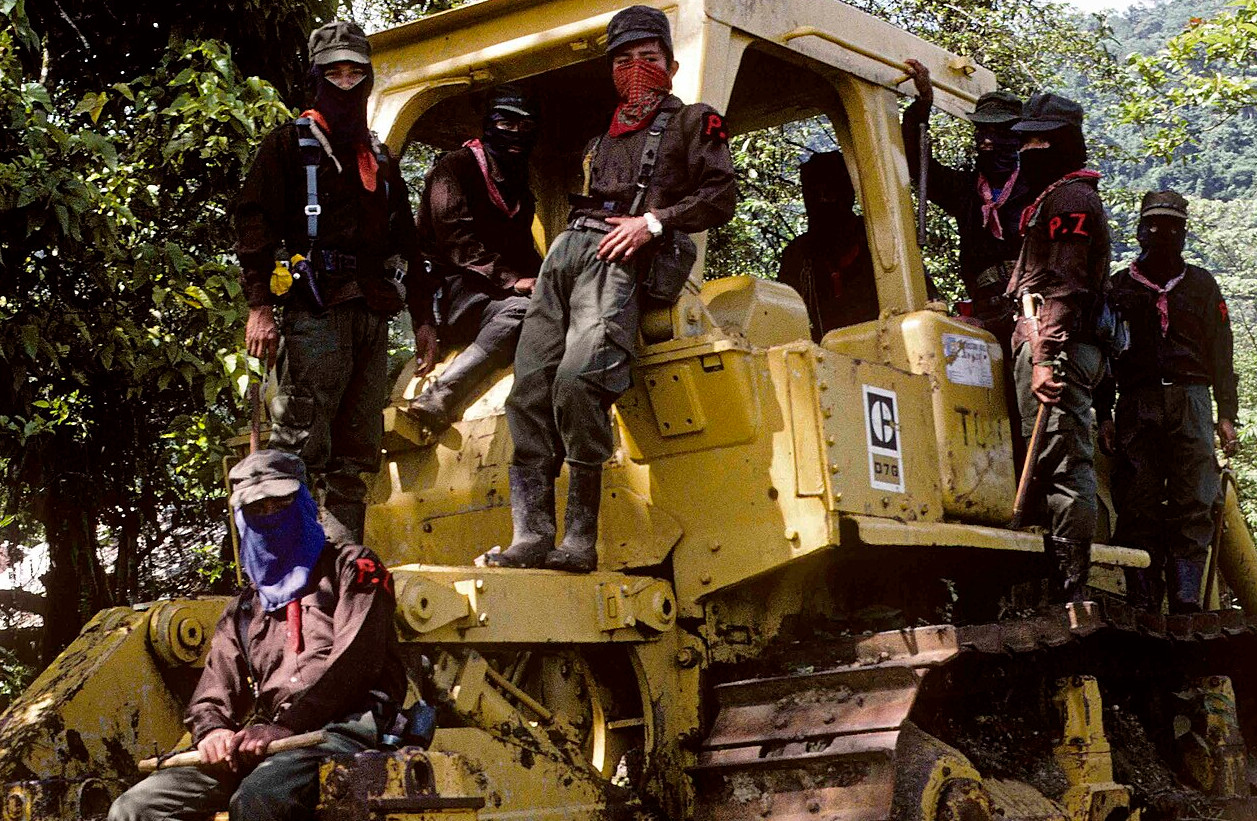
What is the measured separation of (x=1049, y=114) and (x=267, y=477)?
399cm

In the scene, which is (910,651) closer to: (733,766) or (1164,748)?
(733,766)

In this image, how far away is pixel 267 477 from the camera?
5.55 metres

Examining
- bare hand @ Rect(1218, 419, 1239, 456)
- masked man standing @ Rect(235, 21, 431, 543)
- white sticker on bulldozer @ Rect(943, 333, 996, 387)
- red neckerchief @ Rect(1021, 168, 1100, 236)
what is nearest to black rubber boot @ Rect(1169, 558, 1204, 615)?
bare hand @ Rect(1218, 419, 1239, 456)

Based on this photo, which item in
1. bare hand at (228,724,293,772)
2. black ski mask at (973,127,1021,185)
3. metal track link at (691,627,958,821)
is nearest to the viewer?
bare hand at (228,724,293,772)

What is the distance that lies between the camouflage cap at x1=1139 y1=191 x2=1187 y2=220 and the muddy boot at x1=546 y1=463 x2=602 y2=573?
162 inches

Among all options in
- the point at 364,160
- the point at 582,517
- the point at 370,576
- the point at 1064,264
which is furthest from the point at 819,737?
the point at 364,160

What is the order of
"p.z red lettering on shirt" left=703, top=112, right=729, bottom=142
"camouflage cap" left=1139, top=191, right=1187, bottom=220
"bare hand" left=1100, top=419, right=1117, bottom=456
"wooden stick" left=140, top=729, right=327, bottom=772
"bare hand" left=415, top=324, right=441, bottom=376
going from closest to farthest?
"wooden stick" left=140, top=729, right=327, bottom=772 → "p.z red lettering on shirt" left=703, top=112, right=729, bottom=142 → "bare hand" left=415, top=324, right=441, bottom=376 → "bare hand" left=1100, top=419, right=1117, bottom=456 → "camouflage cap" left=1139, top=191, right=1187, bottom=220

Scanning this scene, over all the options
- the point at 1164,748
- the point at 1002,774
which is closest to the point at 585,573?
the point at 1002,774

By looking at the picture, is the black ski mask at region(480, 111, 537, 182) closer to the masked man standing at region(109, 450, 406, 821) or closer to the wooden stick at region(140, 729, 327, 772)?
the masked man standing at region(109, 450, 406, 821)

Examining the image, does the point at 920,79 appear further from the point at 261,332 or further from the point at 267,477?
the point at 267,477

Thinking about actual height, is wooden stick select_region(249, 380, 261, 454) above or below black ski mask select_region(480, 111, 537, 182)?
below

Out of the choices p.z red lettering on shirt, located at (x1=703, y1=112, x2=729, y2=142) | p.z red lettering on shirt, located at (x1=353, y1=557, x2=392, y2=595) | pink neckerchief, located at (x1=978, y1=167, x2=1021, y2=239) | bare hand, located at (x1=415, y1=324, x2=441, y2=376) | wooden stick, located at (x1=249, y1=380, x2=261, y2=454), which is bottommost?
p.z red lettering on shirt, located at (x1=353, y1=557, x2=392, y2=595)

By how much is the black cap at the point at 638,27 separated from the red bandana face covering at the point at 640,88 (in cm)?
8

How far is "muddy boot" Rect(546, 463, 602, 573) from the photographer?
20.7 ft
